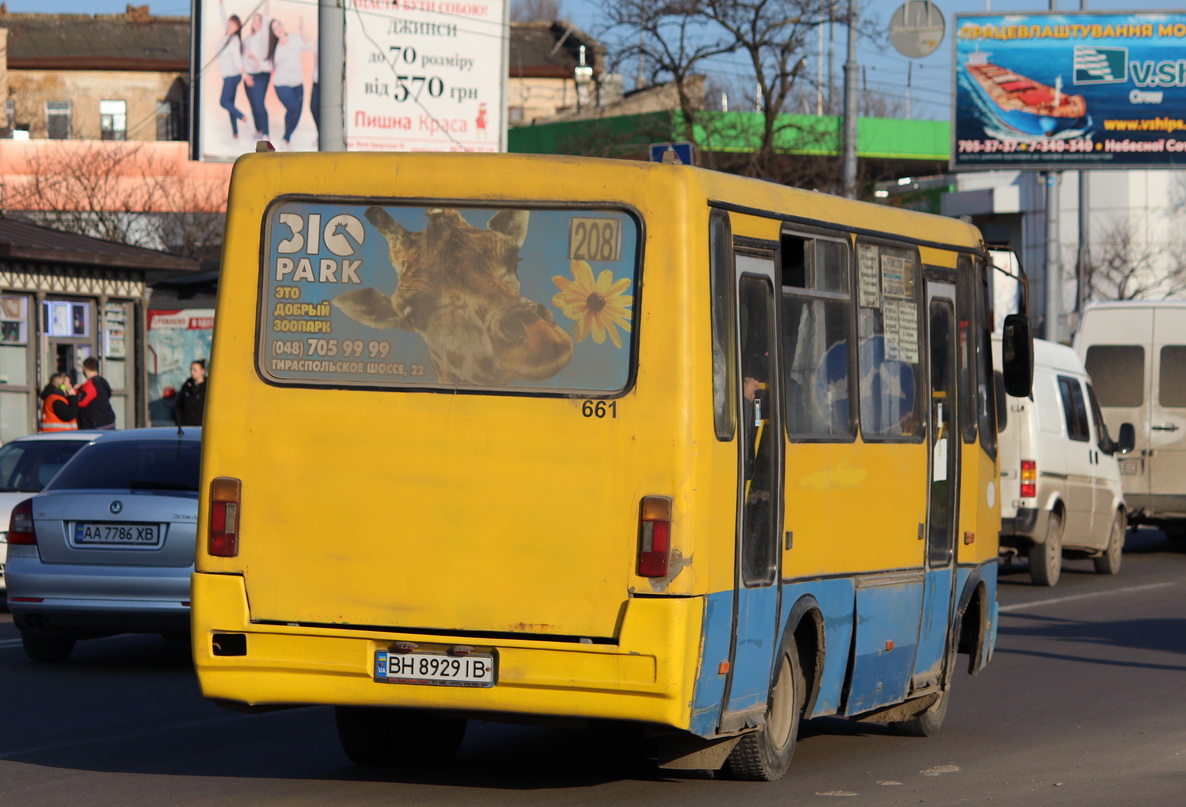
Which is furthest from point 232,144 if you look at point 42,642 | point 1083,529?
point 42,642

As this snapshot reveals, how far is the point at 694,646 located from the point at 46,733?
4.05 m

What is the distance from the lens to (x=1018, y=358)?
1102cm

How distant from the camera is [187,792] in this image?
27.3 ft

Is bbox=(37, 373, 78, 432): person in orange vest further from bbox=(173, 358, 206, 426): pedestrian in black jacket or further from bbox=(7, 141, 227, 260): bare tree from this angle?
bbox=(7, 141, 227, 260): bare tree

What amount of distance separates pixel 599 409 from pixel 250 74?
2243cm

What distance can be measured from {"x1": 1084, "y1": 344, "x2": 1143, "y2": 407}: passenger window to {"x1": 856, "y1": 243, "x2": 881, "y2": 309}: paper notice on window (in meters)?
15.8

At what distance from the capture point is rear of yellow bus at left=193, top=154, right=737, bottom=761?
7.60m

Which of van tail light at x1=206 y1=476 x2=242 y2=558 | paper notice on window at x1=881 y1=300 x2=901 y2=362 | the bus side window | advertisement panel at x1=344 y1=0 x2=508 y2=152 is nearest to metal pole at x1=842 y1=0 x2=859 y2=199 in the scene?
advertisement panel at x1=344 y1=0 x2=508 y2=152

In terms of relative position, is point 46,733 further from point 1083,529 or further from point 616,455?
point 1083,529

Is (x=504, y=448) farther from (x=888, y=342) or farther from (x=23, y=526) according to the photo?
(x=23, y=526)

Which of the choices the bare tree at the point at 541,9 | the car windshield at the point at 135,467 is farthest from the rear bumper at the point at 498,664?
the bare tree at the point at 541,9

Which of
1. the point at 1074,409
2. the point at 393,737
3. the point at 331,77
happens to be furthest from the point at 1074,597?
the point at 393,737

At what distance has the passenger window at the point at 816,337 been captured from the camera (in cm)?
863

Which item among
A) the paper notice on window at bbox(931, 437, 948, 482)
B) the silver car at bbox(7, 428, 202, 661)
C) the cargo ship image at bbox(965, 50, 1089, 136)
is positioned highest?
the cargo ship image at bbox(965, 50, 1089, 136)
